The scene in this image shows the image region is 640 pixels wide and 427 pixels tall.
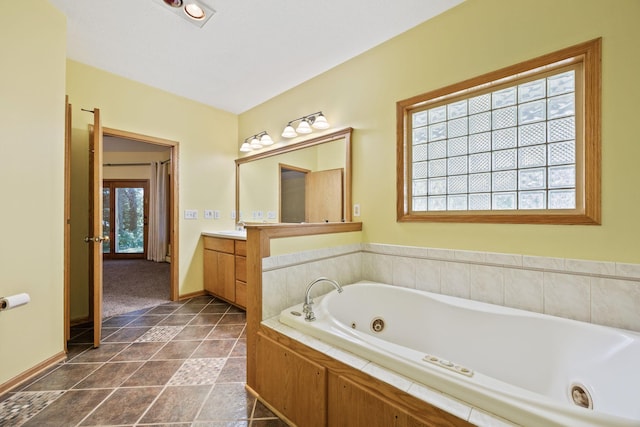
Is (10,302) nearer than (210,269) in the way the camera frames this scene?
Yes

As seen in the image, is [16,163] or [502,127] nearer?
[16,163]

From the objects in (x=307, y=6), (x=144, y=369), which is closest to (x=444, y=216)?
(x=307, y=6)

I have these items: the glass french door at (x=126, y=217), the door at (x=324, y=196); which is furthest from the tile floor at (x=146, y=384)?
the glass french door at (x=126, y=217)

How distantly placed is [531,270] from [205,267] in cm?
329

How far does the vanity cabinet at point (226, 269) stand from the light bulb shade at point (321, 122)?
55.9 inches

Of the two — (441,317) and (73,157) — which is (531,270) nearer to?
(441,317)

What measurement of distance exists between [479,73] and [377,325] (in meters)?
1.86

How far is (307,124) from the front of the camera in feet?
8.85

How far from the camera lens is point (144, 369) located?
179 cm

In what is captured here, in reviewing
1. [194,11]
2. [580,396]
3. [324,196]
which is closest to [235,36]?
Answer: [194,11]

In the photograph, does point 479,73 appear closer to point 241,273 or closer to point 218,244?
point 241,273

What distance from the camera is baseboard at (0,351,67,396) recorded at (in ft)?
5.07

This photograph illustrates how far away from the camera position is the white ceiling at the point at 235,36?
71.2 inches

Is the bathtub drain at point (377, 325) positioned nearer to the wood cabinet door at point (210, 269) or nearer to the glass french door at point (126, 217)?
the wood cabinet door at point (210, 269)
